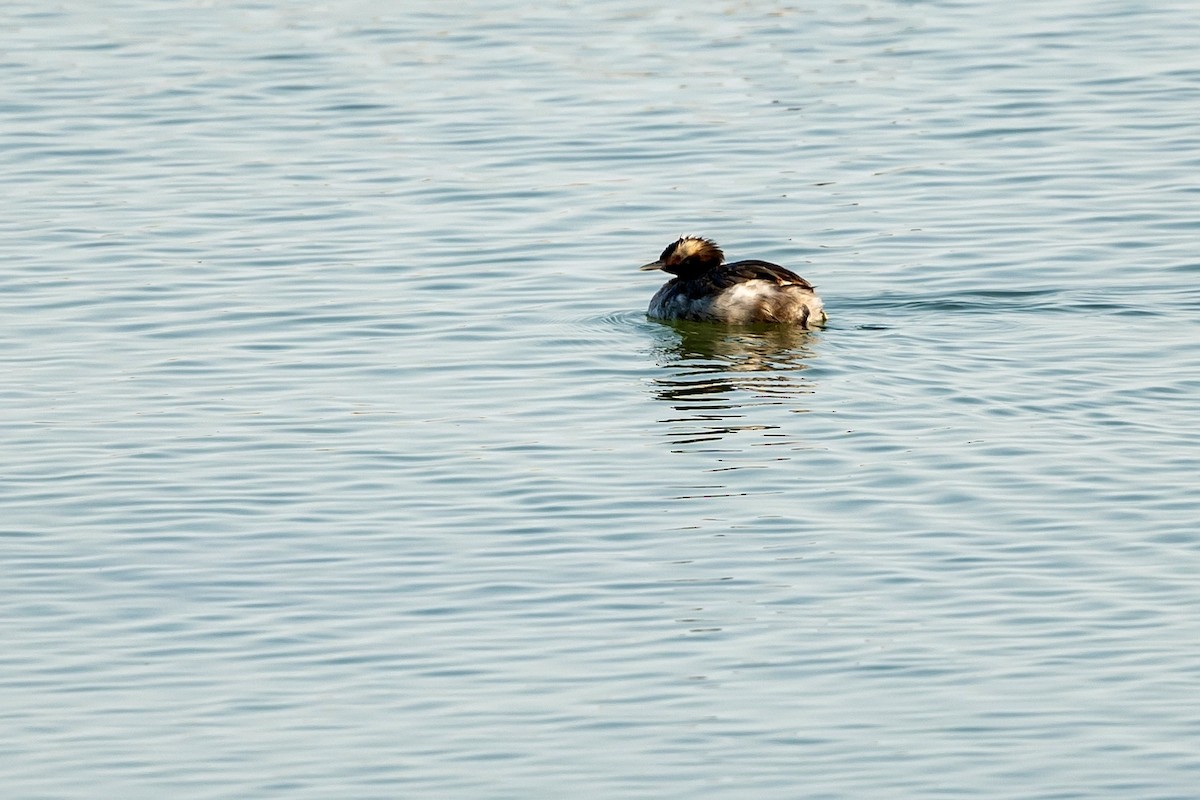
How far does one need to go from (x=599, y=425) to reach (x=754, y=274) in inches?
115

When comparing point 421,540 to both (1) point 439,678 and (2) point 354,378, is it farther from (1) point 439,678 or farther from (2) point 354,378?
(2) point 354,378

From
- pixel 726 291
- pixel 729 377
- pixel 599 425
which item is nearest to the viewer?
pixel 599 425

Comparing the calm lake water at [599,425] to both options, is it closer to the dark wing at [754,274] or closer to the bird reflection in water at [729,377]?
the bird reflection in water at [729,377]

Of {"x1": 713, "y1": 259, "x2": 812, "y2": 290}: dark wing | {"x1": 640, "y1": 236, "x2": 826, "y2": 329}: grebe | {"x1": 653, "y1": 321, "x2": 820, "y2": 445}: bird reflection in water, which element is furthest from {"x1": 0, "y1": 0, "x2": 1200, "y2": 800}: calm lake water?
{"x1": 713, "y1": 259, "x2": 812, "y2": 290}: dark wing

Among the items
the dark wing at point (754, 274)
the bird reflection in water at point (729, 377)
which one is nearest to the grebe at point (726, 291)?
the dark wing at point (754, 274)

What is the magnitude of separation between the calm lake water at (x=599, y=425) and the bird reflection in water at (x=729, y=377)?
56mm

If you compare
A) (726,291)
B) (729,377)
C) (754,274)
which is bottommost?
(729,377)

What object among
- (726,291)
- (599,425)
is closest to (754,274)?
(726,291)

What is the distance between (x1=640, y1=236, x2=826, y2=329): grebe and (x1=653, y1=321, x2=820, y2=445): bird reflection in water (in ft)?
0.38

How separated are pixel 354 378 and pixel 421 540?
152 inches

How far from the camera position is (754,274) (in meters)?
17.4

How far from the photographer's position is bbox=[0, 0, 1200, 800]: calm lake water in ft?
32.9

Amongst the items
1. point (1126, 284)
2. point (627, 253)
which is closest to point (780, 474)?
point (1126, 284)

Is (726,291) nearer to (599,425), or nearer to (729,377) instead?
(729,377)
